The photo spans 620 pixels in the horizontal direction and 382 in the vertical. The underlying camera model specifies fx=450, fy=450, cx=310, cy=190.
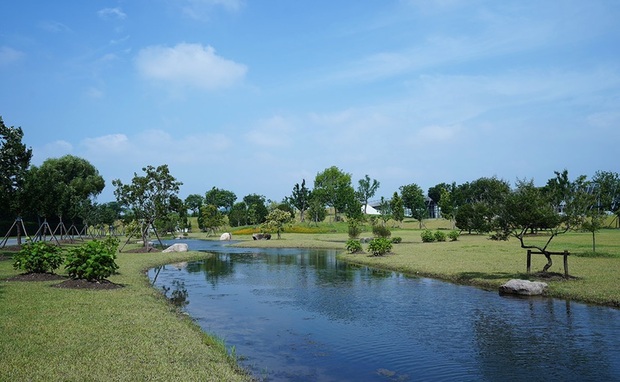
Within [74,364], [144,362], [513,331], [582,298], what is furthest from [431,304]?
A: [74,364]

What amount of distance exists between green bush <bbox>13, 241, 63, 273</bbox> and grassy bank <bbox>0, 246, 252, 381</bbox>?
3753mm

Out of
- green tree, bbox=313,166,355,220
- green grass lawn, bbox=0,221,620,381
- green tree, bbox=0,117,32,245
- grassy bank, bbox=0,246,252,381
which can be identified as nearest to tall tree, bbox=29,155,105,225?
green tree, bbox=0,117,32,245

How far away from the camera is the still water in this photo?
38.4 feet

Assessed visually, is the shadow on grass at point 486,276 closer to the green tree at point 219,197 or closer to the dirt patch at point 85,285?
the dirt patch at point 85,285

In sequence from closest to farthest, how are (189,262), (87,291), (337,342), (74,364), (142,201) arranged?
(74,364) < (337,342) < (87,291) < (189,262) < (142,201)

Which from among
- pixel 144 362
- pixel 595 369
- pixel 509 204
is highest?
pixel 509 204

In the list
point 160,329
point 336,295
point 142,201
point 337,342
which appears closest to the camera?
point 160,329

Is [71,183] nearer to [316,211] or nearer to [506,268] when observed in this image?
[316,211]

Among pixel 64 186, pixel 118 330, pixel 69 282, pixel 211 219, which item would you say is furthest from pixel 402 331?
pixel 211 219

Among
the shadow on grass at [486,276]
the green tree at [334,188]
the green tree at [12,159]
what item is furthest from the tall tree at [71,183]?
the green tree at [334,188]

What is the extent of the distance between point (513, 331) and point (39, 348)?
1400 cm

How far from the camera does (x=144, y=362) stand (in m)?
10.2

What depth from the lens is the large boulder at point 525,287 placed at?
2086 cm

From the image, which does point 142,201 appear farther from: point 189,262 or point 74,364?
point 74,364
